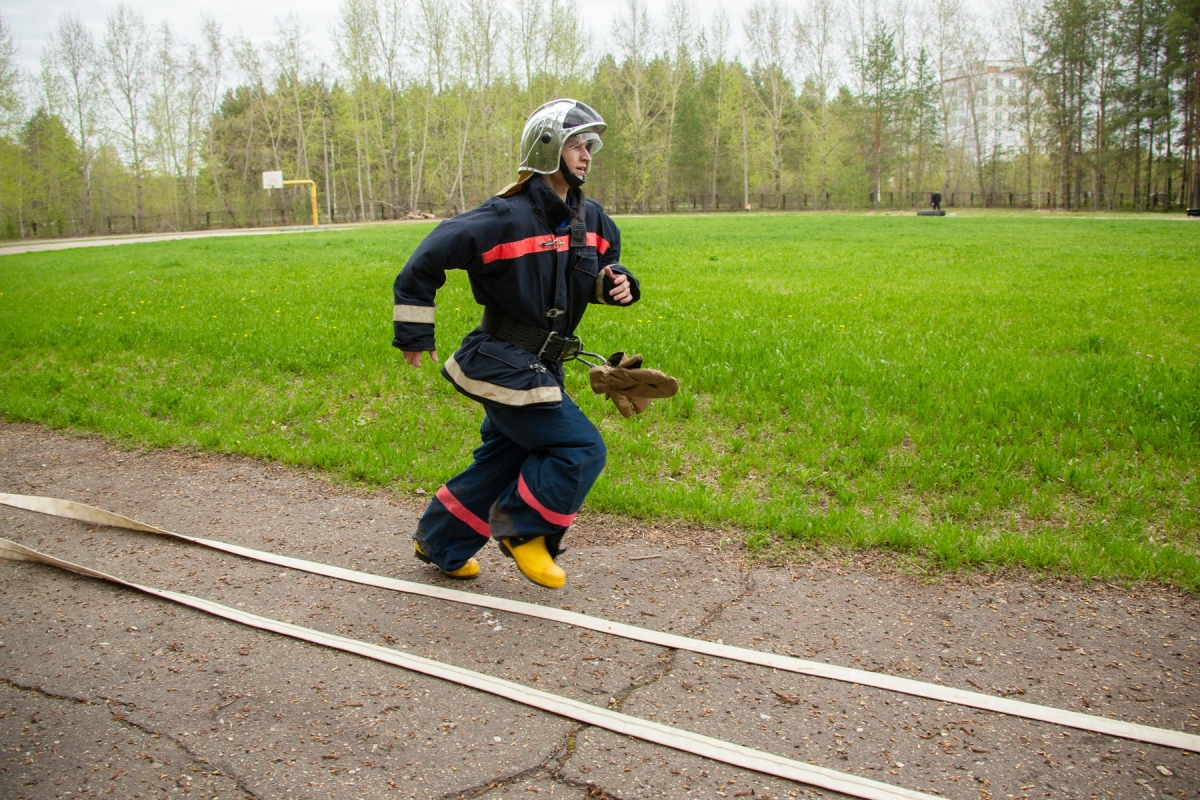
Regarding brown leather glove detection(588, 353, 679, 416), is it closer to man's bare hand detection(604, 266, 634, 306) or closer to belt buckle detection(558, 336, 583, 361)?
belt buckle detection(558, 336, 583, 361)

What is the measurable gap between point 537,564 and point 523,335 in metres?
1.03

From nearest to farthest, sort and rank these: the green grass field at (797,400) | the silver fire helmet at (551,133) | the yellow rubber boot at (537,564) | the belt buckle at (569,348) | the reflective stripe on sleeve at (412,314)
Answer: the reflective stripe on sleeve at (412,314) → the silver fire helmet at (551,133) → the yellow rubber boot at (537,564) → the belt buckle at (569,348) → the green grass field at (797,400)

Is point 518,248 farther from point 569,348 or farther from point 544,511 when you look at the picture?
point 544,511

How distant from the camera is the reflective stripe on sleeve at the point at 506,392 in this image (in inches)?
152

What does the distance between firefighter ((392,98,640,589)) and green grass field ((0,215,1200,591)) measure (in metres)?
1.40

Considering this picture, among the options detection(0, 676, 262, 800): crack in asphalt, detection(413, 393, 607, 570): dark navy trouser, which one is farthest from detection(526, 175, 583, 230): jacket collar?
detection(0, 676, 262, 800): crack in asphalt

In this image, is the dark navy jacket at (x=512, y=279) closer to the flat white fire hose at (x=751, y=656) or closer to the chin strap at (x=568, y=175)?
the chin strap at (x=568, y=175)

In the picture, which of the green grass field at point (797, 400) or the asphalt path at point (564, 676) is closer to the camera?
the asphalt path at point (564, 676)

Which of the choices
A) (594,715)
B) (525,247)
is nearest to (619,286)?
(525,247)

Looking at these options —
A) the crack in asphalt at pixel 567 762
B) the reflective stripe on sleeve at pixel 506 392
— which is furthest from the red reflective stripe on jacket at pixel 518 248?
the crack in asphalt at pixel 567 762

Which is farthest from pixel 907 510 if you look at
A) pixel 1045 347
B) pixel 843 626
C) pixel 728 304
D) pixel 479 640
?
pixel 728 304

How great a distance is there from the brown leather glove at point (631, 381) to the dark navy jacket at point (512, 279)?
0.67 ft

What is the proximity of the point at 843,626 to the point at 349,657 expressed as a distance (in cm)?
207

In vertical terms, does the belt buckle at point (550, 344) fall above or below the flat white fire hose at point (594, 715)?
above
